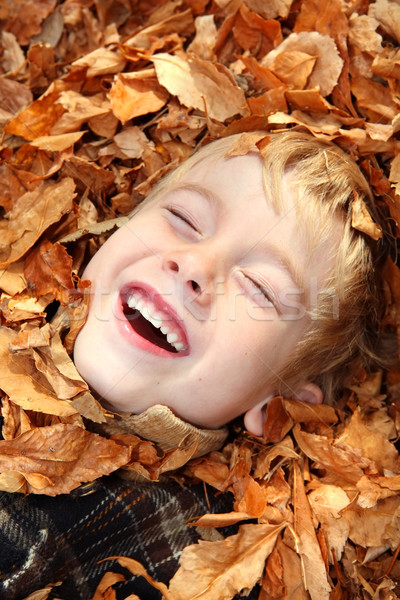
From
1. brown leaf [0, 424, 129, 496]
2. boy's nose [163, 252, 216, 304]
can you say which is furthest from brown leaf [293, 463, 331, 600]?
boy's nose [163, 252, 216, 304]

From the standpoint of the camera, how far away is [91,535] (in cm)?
184

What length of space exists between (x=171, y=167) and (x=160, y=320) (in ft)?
2.63

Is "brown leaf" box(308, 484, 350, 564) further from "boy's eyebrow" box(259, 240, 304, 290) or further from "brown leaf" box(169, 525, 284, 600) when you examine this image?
"boy's eyebrow" box(259, 240, 304, 290)

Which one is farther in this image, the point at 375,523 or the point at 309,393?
the point at 309,393

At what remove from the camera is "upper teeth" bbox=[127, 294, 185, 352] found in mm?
1891

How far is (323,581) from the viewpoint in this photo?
74.3 inches

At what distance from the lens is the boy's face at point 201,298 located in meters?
1.90

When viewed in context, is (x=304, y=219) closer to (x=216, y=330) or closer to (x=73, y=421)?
(x=216, y=330)

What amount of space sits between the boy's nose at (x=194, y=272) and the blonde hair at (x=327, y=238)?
1.04 feet

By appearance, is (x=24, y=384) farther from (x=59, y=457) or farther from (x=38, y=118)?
(x=38, y=118)

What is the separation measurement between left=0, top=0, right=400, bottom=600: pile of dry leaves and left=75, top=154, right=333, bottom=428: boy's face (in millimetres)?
127

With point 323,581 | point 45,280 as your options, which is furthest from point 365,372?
point 45,280

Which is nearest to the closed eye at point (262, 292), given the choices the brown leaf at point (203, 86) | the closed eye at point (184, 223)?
the closed eye at point (184, 223)

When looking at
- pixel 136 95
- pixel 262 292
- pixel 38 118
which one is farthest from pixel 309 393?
pixel 38 118
